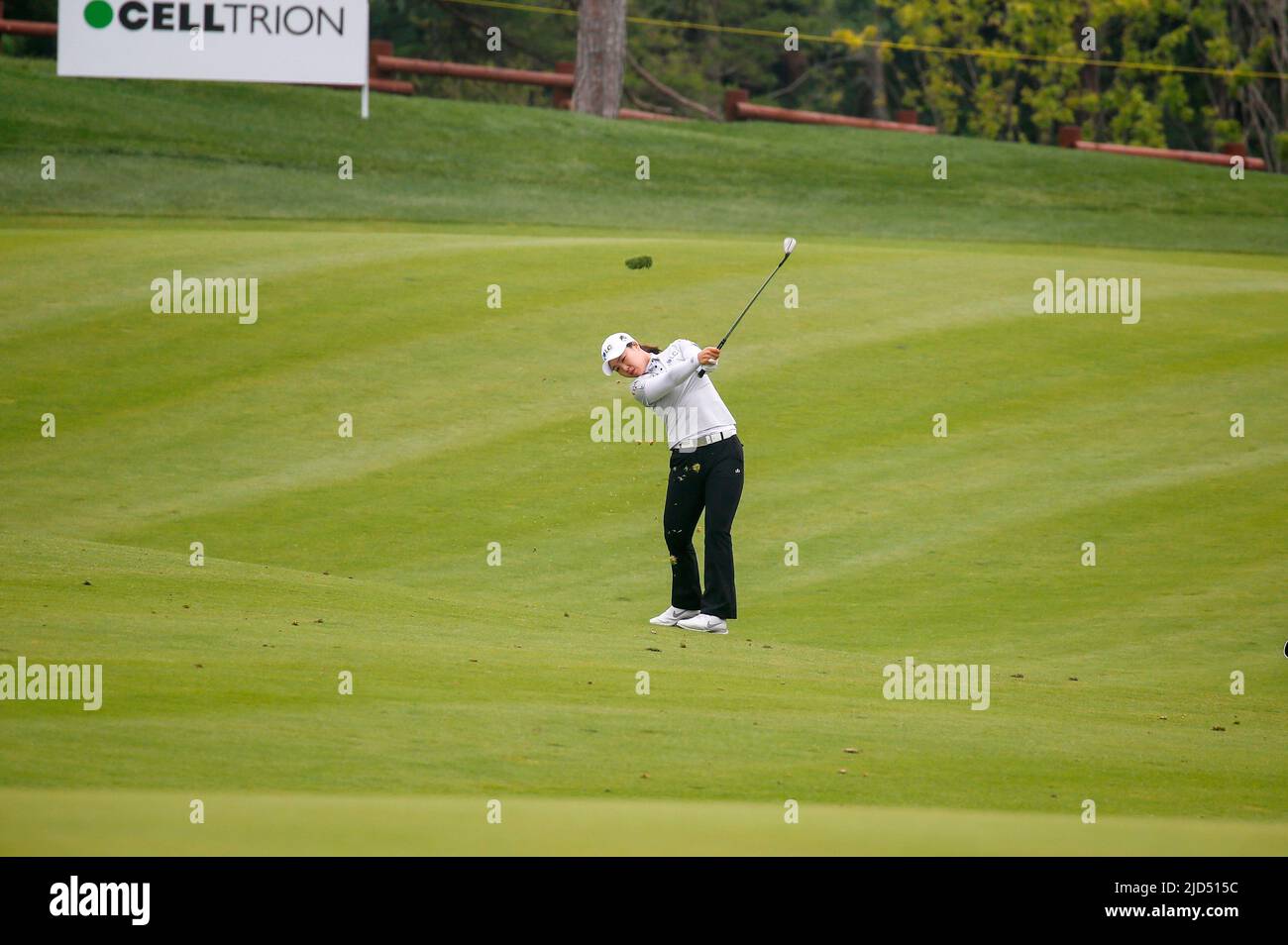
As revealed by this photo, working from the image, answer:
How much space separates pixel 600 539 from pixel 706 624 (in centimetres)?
271

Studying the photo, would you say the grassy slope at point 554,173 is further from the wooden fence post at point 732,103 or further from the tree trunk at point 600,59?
the wooden fence post at point 732,103

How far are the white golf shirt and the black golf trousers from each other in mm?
127

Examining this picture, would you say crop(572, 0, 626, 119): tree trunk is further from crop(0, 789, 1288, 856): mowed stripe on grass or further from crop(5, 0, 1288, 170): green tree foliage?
crop(0, 789, 1288, 856): mowed stripe on grass

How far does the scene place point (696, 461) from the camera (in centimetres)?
1154

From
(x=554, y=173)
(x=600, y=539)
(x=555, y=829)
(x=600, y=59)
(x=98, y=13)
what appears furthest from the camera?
(x=600, y=59)

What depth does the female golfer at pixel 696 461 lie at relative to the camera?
11.4 meters

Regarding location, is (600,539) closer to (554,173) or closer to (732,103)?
(554,173)

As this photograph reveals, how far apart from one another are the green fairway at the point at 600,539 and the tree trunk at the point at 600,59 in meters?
8.47

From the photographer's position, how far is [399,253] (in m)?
21.1

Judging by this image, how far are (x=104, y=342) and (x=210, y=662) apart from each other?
9684mm

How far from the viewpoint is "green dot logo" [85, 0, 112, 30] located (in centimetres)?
2805

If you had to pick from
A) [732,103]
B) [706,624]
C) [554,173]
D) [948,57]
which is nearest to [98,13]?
[554,173]

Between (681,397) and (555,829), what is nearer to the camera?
(555,829)
